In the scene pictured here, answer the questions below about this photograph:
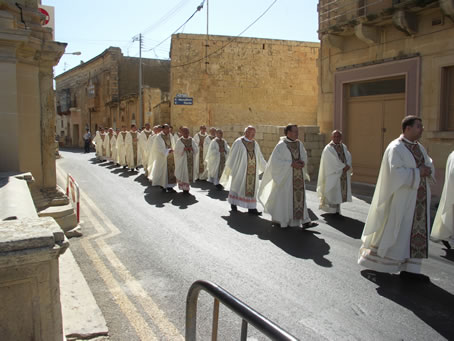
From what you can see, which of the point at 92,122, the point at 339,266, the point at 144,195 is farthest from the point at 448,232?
the point at 92,122

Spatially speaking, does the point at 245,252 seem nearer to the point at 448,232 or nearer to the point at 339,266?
the point at 339,266

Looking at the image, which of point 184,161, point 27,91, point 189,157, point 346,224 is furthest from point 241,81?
point 27,91

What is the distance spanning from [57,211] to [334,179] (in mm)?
5141

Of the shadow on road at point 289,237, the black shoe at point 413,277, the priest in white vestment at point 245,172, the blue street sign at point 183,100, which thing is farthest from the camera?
the blue street sign at point 183,100

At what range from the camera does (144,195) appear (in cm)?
1151

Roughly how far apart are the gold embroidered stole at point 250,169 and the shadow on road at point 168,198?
157 cm

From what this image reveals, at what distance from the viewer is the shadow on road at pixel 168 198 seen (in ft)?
33.3

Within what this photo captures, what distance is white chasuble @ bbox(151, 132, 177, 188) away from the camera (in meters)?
12.2

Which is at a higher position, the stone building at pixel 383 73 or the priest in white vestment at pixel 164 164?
the stone building at pixel 383 73

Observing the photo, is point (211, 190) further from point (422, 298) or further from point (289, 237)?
point (422, 298)

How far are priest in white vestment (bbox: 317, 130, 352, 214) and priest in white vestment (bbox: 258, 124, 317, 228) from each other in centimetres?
97

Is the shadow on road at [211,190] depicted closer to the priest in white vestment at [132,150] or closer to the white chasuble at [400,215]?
the priest in white vestment at [132,150]

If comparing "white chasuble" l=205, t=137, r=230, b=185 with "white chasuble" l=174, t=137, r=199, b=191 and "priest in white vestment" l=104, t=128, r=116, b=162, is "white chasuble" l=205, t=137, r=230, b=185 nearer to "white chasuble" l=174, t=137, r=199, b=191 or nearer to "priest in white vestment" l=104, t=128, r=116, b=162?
"white chasuble" l=174, t=137, r=199, b=191

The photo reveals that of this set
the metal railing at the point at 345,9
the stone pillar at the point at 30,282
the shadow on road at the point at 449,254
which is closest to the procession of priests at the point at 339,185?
the shadow on road at the point at 449,254
